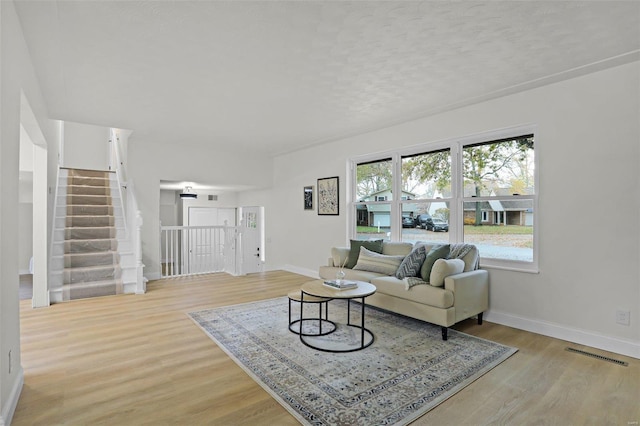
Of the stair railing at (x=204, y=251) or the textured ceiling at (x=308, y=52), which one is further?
the stair railing at (x=204, y=251)

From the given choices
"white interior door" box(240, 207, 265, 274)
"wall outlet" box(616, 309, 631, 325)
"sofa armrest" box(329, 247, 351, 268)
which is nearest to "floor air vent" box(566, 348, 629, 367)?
"wall outlet" box(616, 309, 631, 325)

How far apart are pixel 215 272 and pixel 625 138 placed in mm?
6715

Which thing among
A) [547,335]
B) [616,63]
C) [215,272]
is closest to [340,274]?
[547,335]

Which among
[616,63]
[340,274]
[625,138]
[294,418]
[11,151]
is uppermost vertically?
[616,63]

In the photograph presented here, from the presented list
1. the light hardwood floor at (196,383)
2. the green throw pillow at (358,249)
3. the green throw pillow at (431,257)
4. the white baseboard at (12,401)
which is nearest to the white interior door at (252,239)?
the green throw pillow at (358,249)

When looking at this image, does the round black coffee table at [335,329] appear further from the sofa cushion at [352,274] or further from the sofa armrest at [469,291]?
the sofa armrest at [469,291]

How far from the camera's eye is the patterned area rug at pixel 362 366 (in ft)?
7.23

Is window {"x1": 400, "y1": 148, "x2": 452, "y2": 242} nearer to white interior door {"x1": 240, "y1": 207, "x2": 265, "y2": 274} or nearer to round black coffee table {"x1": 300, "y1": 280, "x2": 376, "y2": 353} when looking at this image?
round black coffee table {"x1": 300, "y1": 280, "x2": 376, "y2": 353}

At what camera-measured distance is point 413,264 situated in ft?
12.9

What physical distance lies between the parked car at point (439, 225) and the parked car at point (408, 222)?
1.09ft

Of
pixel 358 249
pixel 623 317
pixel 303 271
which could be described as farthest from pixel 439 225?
pixel 303 271

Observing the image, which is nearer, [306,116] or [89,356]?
[89,356]

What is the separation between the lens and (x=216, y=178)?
7059mm

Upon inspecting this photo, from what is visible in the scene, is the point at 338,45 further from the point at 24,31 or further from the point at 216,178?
the point at 216,178
